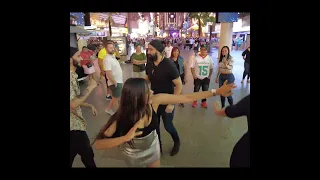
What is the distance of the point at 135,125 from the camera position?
172 cm

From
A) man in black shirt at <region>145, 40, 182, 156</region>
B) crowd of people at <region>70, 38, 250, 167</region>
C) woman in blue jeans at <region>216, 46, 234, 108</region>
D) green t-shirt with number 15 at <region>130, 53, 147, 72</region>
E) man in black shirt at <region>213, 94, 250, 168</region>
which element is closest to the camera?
man in black shirt at <region>213, 94, 250, 168</region>

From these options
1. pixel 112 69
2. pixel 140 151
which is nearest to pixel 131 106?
pixel 140 151

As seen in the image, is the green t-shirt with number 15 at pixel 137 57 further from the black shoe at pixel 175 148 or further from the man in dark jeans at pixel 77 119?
the black shoe at pixel 175 148

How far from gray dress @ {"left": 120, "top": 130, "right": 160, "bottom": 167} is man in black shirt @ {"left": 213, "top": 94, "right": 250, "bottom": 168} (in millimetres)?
712

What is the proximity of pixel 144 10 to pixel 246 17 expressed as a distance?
2.70ft

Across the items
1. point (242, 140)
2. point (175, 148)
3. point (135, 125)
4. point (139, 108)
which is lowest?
point (175, 148)

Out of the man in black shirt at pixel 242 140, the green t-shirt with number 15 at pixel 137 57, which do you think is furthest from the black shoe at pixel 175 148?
the green t-shirt with number 15 at pixel 137 57

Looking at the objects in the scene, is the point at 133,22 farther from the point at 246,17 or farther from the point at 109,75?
the point at 246,17

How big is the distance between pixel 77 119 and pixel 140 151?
2.12ft

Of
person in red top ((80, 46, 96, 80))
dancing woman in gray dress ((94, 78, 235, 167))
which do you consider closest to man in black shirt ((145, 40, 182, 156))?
dancing woman in gray dress ((94, 78, 235, 167))

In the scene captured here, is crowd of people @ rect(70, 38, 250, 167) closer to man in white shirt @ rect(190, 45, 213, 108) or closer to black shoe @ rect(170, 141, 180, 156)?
black shoe @ rect(170, 141, 180, 156)

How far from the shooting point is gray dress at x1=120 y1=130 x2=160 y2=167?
1.76 m

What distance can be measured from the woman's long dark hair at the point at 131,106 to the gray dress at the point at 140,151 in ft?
0.29

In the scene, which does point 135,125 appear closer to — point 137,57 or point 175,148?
point 175,148
